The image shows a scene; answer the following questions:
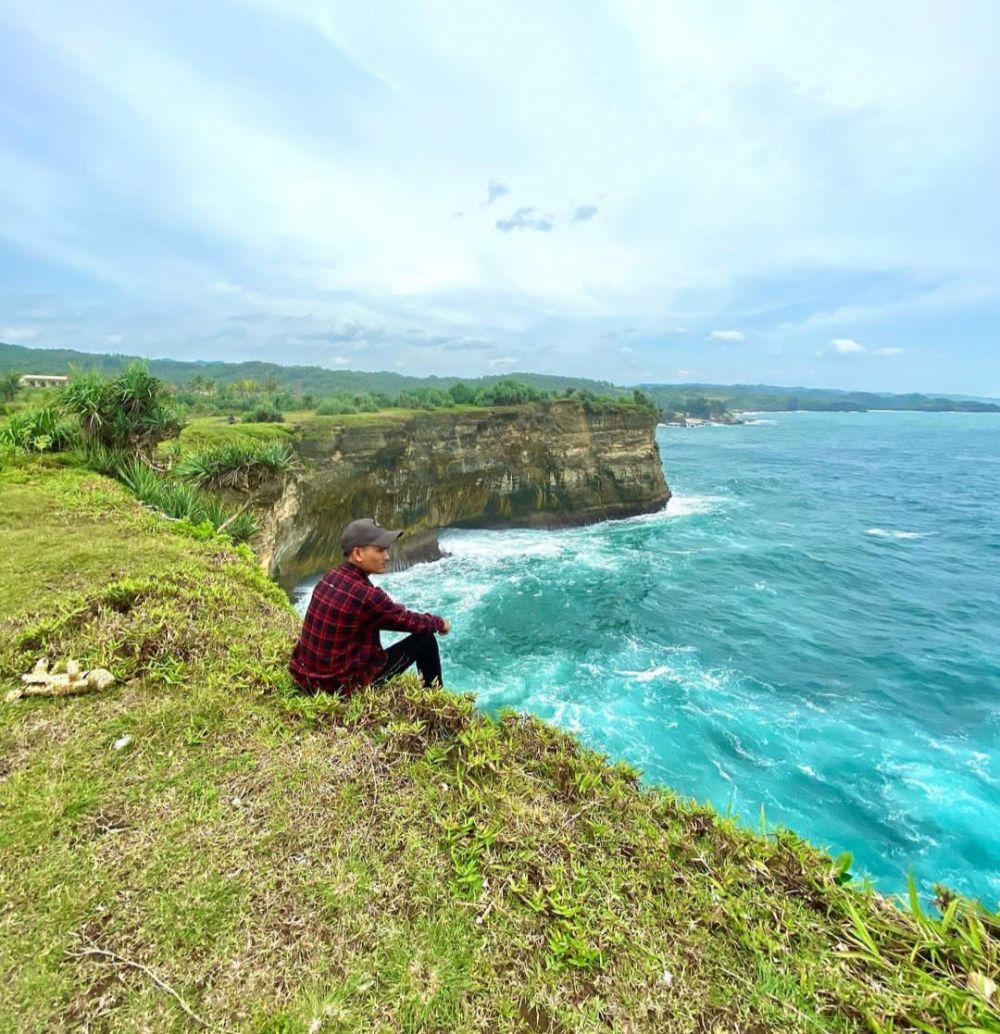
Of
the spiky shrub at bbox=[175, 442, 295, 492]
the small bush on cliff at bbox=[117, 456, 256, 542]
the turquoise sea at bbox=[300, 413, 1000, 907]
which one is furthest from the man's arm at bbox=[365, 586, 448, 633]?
the spiky shrub at bbox=[175, 442, 295, 492]

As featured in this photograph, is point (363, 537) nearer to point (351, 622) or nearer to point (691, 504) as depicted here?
point (351, 622)

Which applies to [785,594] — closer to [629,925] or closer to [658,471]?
[658,471]

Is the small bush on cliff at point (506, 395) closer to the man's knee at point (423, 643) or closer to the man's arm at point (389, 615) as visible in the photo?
the man's knee at point (423, 643)

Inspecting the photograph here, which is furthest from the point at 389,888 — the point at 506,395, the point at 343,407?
the point at 506,395

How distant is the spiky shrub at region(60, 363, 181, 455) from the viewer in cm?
1117

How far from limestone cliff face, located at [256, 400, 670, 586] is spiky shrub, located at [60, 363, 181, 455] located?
14.4 meters

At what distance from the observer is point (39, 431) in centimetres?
1128

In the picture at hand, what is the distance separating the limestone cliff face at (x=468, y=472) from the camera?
30.3m

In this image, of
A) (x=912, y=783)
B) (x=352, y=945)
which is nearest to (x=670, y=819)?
(x=352, y=945)

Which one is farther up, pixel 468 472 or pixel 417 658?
pixel 417 658

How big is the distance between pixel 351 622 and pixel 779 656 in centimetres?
1968

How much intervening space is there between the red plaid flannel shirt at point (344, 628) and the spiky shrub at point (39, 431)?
434 inches

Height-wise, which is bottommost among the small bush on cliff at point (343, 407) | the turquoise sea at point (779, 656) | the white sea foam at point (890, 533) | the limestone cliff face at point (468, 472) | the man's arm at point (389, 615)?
the turquoise sea at point (779, 656)

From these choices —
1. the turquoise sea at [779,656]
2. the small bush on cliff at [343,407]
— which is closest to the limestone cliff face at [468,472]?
the turquoise sea at [779,656]
